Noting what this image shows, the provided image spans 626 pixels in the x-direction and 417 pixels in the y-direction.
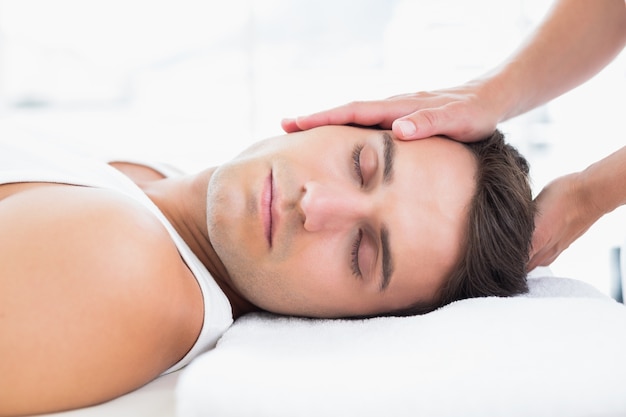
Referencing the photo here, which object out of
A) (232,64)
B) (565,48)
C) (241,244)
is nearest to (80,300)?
(241,244)

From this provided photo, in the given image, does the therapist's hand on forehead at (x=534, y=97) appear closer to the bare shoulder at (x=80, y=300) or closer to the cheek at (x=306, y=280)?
the cheek at (x=306, y=280)

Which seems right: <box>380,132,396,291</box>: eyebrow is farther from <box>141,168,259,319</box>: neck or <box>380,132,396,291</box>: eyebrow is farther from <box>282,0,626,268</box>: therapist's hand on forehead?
<box>141,168,259,319</box>: neck

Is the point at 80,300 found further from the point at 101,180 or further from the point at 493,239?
the point at 493,239

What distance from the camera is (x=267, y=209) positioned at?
4.34ft

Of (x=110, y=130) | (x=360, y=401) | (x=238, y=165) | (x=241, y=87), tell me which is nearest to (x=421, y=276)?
(x=238, y=165)

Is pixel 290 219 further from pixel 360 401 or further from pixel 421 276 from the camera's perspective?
pixel 360 401

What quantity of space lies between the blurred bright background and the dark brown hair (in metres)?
3.00

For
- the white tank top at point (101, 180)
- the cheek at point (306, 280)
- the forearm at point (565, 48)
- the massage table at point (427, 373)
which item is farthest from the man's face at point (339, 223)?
the forearm at point (565, 48)

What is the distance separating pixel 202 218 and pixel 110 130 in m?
3.24

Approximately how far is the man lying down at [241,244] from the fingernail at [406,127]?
24 millimetres

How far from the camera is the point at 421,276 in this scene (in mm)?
1359

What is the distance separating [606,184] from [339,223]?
66 centimetres

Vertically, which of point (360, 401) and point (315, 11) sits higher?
point (315, 11)

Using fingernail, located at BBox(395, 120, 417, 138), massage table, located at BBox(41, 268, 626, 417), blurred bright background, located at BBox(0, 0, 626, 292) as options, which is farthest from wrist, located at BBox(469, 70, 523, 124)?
blurred bright background, located at BBox(0, 0, 626, 292)
